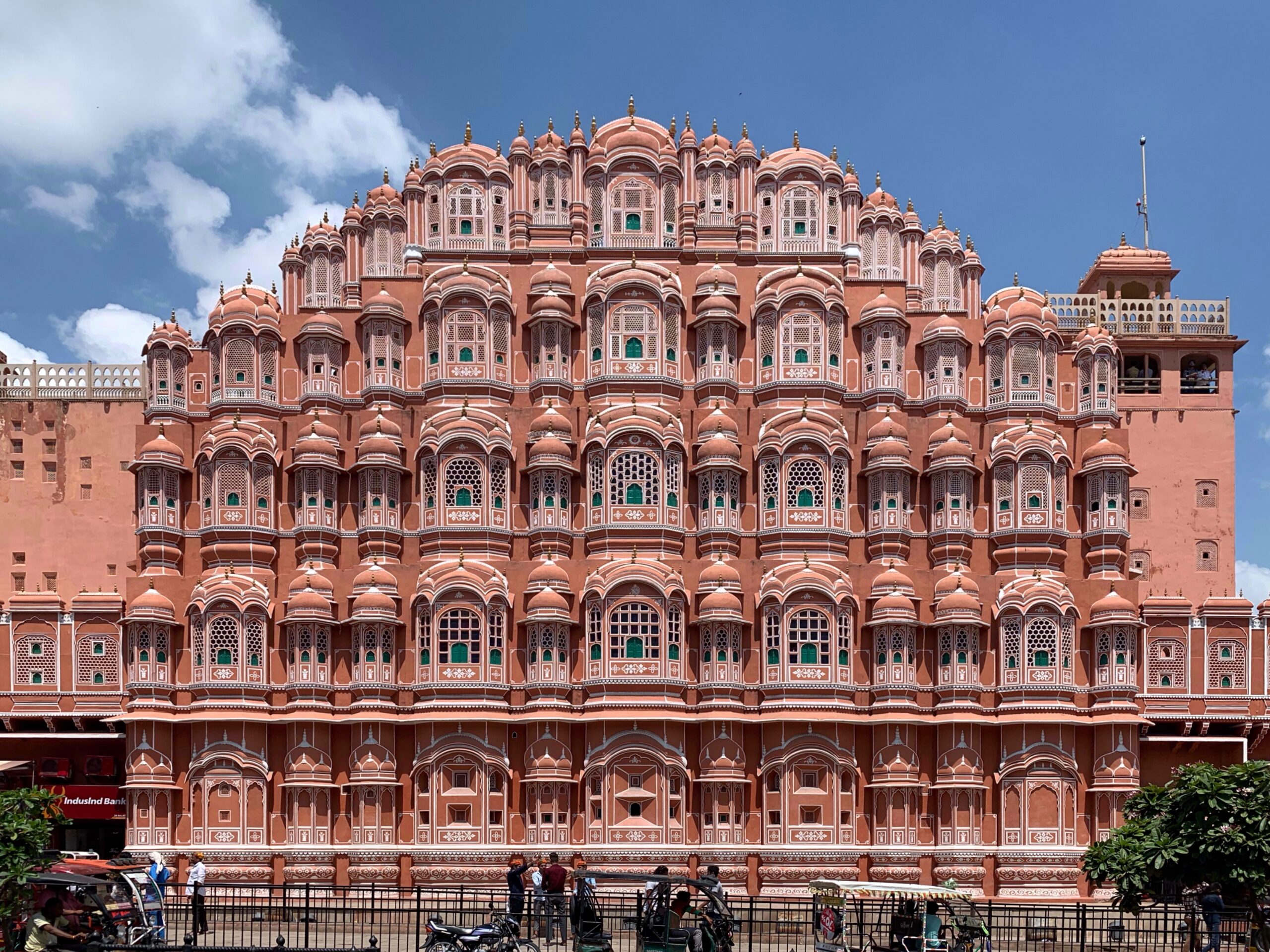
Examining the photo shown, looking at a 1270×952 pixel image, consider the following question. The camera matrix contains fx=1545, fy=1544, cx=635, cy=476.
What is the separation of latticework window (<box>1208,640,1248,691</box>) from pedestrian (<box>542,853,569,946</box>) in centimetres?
2400

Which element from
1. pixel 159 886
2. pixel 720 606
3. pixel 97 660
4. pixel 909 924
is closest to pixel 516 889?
pixel 159 886

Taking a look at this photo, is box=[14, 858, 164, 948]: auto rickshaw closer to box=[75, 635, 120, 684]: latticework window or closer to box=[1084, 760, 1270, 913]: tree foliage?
box=[75, 635, 120, 684]: latticework window

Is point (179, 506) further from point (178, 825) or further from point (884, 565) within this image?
point (884, 565)

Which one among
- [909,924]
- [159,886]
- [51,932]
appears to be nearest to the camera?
[51,932]

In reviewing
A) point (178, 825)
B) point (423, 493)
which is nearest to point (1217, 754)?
point (423, 493)

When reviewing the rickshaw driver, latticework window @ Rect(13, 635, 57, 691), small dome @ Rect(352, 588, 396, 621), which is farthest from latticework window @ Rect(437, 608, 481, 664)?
the rickshaw driver

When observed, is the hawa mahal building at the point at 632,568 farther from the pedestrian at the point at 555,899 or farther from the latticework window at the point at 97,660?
the pedestrian at the point at 555,899

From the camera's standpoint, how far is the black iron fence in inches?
1348

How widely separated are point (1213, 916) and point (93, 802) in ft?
116

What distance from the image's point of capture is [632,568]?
47719 millimetres

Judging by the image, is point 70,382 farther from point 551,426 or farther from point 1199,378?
point 1199,378

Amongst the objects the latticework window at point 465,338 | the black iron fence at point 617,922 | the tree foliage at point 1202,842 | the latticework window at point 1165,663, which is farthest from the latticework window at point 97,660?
the latticework window at point 1165,663

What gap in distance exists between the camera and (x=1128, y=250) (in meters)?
66.4

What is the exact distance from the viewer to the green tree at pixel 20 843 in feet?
92.0
